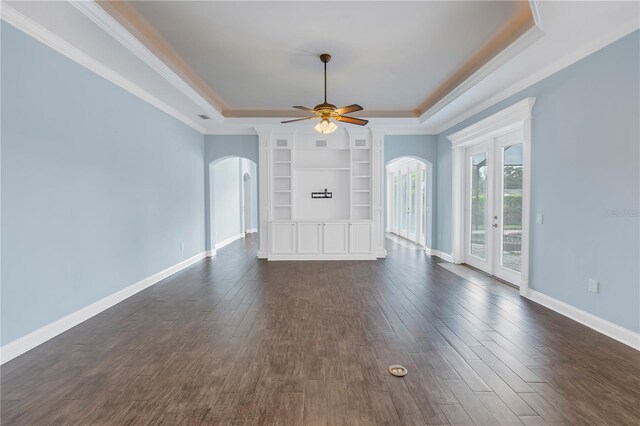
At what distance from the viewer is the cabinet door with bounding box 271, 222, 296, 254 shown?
698 cm

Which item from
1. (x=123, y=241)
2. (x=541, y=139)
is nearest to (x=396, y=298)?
(x=541, y=139)

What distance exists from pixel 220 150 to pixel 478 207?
5700mm

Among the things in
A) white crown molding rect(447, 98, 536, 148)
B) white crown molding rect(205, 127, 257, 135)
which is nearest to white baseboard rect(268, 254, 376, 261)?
white crown molding rect(205, 127, 257, 135)

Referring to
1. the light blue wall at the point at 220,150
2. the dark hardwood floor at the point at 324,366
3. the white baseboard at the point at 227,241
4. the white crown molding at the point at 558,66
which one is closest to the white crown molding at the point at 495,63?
the white crown molding at the point at 558,66

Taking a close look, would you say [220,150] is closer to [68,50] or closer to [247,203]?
[68,50]

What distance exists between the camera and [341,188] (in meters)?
7.45

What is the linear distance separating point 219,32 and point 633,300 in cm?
492

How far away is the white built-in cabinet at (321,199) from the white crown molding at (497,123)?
2.01 metres

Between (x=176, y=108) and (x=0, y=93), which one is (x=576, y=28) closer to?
(x=0, y=93)

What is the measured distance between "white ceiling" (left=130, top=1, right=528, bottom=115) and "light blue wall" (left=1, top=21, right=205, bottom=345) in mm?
1107

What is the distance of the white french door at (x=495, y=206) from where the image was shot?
4766 mm

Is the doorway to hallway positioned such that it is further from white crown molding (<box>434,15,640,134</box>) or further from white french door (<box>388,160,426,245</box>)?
white crown molding (<box>434,15,640,134</box>)

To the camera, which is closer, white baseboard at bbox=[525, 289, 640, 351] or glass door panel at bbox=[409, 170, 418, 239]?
white baseboard at bbox=[525, 289, 640, 351]

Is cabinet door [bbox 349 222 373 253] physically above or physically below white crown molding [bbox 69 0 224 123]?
below
